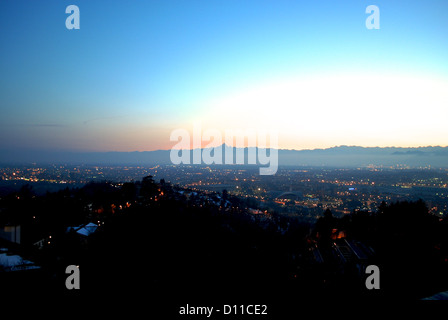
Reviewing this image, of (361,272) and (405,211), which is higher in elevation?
(405,211)

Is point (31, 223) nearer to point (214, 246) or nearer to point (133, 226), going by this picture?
point (133, 226)

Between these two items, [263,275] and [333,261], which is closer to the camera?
[263,275]

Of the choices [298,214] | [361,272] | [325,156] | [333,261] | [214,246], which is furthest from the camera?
[325,156]

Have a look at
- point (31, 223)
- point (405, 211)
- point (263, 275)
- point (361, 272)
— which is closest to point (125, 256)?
point (263, 275)

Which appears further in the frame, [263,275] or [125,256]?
[125,256]
